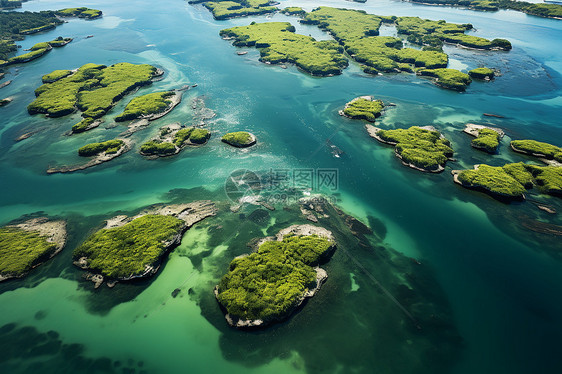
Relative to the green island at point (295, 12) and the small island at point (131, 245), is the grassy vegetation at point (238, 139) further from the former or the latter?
the green island at point (295, 12)

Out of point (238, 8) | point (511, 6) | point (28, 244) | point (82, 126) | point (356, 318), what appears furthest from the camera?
point (238, 8)

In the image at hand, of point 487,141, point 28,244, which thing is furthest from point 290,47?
point 28,244

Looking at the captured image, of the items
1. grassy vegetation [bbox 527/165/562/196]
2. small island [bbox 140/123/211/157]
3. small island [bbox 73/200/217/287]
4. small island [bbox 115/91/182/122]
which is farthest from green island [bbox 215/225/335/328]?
small island [bbox 115/91/182/122]

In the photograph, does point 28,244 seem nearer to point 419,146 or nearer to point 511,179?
point 419,146

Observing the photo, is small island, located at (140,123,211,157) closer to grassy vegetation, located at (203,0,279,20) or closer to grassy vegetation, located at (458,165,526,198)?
grassy vegetation, located at (458,165,526,198)

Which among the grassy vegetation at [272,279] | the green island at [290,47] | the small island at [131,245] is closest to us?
the grassy vegetation at [272,279]

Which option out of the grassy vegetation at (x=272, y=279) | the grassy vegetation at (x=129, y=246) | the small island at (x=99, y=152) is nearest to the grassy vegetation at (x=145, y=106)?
the small island at (x=99, y=152)

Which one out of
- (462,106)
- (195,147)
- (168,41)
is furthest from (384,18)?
(195,147)
